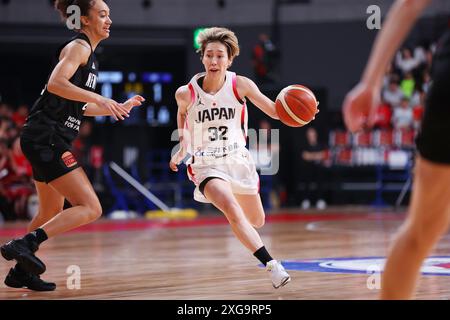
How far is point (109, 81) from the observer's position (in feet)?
62.6

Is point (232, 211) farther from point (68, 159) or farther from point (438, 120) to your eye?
Result: point (438, 120)

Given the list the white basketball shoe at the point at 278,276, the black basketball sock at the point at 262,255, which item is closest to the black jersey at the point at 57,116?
the black basketball sock at the point at 262,255

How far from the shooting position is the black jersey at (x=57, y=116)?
18.3 ft

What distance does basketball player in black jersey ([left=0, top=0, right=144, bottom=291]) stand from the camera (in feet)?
17.5

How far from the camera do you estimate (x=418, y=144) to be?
312cm

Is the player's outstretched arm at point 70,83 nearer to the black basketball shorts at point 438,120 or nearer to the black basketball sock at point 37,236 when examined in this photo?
the black basketball sock at point 37,236

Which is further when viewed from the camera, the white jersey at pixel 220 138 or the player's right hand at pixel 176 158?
the player's right hand at pixel 176 158

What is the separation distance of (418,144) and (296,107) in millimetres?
2685

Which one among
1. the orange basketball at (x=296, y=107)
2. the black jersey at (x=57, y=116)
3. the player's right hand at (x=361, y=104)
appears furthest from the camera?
the orange basketball at (x=296, y=107)

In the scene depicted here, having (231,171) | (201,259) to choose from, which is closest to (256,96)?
(231,171)

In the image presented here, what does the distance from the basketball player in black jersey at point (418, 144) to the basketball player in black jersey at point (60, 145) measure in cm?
242

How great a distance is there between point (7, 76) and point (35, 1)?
6.71ft
